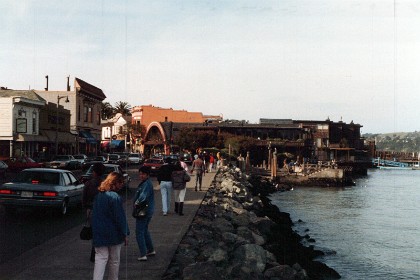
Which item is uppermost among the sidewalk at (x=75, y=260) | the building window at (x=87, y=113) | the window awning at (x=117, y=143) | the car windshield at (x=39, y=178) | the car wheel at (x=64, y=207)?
the building window at (x=87, y=113)

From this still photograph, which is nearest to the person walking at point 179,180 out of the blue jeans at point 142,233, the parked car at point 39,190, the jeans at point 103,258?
the parked car at point 39,190

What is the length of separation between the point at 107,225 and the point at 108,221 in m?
0.06

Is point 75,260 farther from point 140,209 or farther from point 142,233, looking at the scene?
point 140,209

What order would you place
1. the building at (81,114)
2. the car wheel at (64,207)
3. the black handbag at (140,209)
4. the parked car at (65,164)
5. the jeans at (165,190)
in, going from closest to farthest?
1. the black handbag at (140,209)
2. the jeans at (165,190)
3. the car wheel at (64,207)
4. the parked car at (65,164)
5. the building at (81,114)

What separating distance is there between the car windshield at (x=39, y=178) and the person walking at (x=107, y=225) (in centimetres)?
971

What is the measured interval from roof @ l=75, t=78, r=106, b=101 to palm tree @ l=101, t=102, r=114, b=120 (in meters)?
38.7

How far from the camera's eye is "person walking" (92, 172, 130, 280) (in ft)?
24.2

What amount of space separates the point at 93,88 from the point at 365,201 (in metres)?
44.2

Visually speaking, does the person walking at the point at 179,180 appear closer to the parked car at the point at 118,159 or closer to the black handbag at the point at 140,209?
the black handbag at the point at 140,209

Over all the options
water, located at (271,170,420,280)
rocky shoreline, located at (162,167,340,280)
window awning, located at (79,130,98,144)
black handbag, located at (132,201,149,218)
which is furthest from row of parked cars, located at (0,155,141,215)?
window awning, located at (79,130,98,144)

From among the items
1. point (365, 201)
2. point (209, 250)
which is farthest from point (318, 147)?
point (209, 250)

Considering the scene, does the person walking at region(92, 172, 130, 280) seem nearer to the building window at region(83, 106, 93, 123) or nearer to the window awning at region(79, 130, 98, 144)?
the window awning at region(79, 130, 98, 144)

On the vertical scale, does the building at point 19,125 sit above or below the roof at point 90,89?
below

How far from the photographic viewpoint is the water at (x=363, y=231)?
21.0 m
